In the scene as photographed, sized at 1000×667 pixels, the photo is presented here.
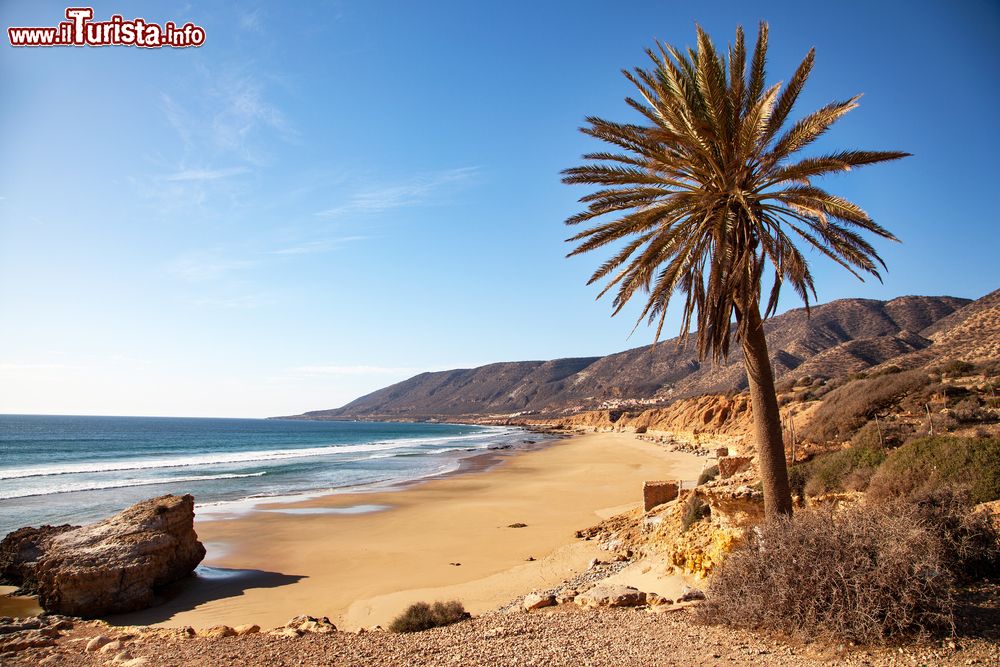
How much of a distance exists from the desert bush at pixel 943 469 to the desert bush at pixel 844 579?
2.76 meters

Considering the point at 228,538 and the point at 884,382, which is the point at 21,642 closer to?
the point at 228,538

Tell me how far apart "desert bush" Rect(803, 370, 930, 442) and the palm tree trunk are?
34.6 feet

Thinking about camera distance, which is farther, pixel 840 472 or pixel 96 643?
pixel 840 472

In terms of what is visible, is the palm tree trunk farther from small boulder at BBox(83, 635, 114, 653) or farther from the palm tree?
small boulder at BBox(83, 635, 114, 653)

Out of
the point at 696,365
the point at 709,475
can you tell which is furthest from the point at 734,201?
the point at 696,365

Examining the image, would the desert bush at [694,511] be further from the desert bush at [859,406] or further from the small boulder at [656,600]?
the desert bush at [859,406]

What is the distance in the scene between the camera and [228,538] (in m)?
17.3

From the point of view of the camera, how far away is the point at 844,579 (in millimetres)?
5043

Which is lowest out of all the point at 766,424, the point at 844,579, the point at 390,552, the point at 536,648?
the point at 390,552

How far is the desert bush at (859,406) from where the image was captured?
666 inches

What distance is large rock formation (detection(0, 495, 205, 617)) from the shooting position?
423 inches

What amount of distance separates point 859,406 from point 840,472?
8.55 meters

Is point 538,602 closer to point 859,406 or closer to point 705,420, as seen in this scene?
point 859,406

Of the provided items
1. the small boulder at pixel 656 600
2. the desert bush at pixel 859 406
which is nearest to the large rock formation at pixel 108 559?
the small boulder at pixel 656 600
